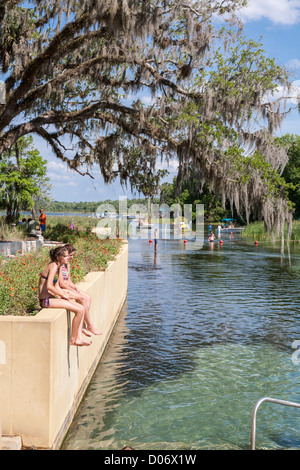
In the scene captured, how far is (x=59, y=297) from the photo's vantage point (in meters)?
7.80

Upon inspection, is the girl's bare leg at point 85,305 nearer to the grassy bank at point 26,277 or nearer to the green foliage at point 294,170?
the grassy bank at point 26,277

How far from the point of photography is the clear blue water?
8.05m

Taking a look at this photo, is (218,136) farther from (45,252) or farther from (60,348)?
(60,348)

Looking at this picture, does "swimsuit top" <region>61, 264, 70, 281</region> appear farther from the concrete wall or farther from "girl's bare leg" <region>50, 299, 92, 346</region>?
the concrete wall

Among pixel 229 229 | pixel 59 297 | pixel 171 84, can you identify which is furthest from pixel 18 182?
pixel 229 229

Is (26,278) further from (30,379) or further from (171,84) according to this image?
(171,84)

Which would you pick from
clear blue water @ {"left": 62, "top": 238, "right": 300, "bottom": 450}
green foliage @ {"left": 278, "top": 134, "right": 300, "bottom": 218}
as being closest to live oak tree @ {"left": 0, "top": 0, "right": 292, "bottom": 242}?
clear blue water @ {"left": 62, "top": 238, "right": 300, "bottom": 450}

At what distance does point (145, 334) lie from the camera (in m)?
14.8

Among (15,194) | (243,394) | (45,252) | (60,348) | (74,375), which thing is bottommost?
(243,394)

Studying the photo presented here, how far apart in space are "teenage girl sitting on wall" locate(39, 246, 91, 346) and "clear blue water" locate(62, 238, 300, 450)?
1.50m

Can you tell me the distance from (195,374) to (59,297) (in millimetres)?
4595

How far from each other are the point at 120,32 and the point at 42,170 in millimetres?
31993

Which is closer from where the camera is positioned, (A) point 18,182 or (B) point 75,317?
(B) point 75,317

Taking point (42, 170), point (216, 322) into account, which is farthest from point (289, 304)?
point (42, 170)
